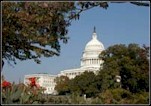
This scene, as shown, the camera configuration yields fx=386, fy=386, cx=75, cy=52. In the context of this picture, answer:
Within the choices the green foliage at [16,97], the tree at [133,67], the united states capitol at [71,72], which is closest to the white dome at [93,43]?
the united states capitol at [71,72]

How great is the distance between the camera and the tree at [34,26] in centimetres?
496

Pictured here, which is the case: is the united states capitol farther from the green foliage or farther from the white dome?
the green foliage

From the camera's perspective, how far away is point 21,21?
5191 mm

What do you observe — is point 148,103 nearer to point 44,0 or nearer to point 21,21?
point 44,0

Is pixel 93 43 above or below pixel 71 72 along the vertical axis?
above

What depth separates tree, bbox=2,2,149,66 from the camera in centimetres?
496

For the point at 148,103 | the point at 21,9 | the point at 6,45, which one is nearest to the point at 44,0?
the point at 21,9

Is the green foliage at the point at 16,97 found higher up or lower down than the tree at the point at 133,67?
lower down

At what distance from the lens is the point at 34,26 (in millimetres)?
5203

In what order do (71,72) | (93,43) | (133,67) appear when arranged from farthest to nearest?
(133,67) → (93,43) → (71,72)

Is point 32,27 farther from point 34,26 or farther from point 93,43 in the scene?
point 93,43

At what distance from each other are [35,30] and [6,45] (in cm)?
44

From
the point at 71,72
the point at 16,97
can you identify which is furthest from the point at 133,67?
the point at 16,97

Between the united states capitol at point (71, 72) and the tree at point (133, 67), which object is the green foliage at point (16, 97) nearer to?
the united states capitol at point (71, 72)
